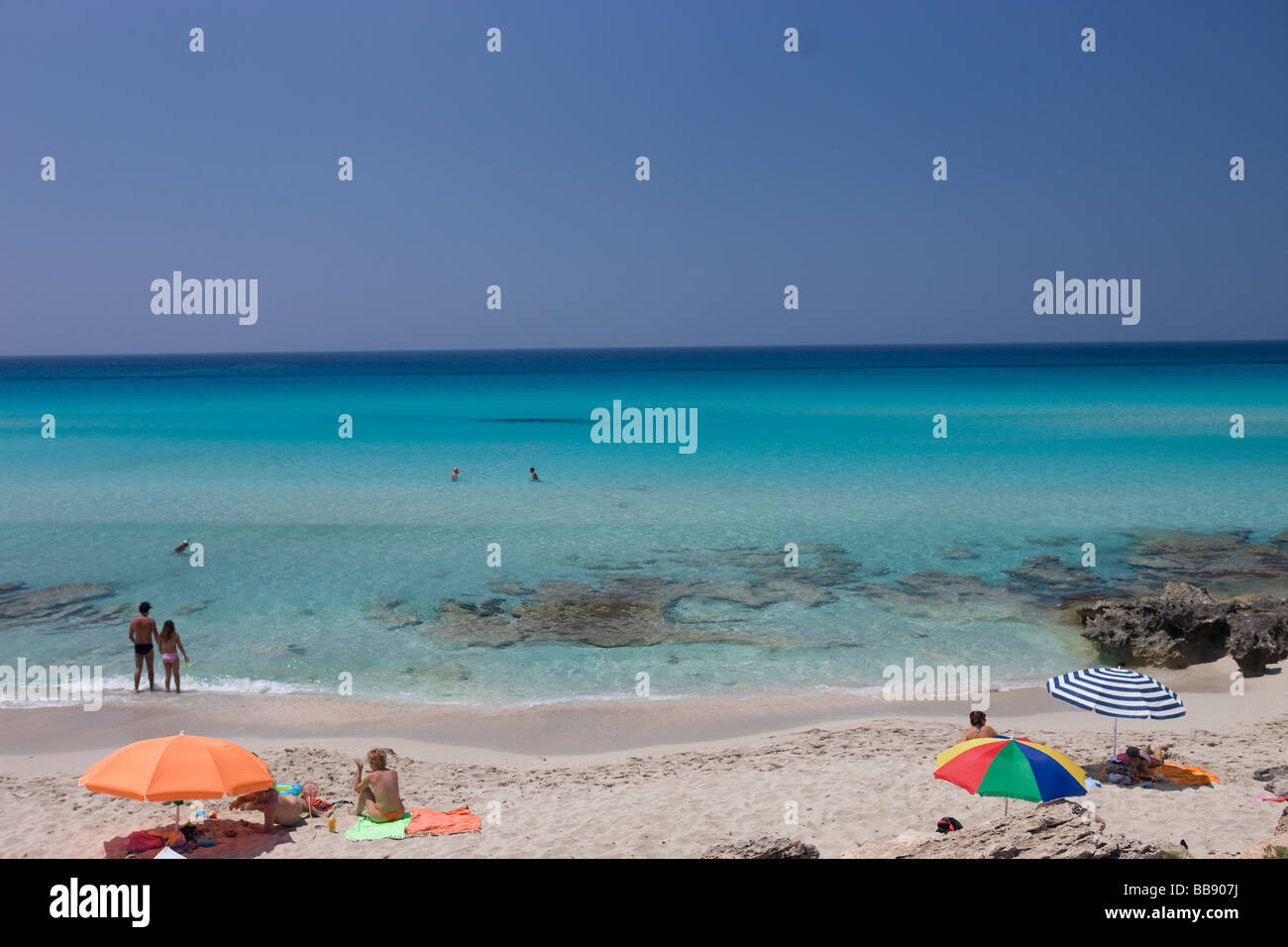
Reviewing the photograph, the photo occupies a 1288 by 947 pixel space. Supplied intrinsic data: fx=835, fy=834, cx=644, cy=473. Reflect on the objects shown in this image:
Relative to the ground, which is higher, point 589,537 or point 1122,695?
point 589,537

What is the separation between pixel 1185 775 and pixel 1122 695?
985 mm

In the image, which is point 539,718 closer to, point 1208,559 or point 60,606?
point 60,606

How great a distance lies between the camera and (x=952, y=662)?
13891 millimetres

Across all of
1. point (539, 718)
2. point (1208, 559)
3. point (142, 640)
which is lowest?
point (539, 718)

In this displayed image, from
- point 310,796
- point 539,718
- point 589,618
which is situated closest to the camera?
point 310,796

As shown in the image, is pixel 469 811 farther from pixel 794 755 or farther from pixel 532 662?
pixel 532 662

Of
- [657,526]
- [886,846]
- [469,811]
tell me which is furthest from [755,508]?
[886,846]

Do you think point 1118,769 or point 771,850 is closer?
point 771,850

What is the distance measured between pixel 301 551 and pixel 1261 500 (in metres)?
28.4

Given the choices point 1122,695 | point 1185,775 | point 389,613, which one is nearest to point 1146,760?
point 1185,775

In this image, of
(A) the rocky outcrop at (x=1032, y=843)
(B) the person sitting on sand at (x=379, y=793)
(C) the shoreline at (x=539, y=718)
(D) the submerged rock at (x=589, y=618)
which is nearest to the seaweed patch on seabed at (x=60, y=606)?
(C) the shoreline at (x=539, y=718)

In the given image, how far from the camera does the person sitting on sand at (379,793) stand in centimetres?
841

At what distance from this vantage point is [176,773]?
7.82 m

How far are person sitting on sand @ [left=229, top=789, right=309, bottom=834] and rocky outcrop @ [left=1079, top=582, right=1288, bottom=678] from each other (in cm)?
1271
